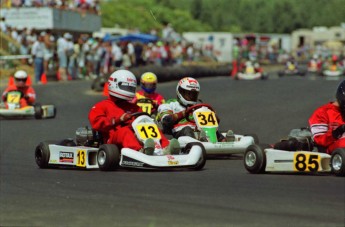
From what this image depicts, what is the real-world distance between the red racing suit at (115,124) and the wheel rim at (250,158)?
117cm

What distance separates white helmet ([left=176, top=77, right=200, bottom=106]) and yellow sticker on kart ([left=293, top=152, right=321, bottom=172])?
315 centimetres

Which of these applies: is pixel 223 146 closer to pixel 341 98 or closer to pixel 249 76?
pixel 341 98

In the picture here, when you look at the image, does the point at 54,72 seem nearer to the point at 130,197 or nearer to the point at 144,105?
the point at 144,105

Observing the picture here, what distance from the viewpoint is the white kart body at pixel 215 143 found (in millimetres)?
10820

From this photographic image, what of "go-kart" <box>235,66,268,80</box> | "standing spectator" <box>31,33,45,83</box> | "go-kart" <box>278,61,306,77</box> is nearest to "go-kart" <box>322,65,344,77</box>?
"go-kart" <box>278,61,306,77</box>

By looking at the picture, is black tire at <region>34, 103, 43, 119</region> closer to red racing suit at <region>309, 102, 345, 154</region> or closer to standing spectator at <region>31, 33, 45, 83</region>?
standing spectator at <region>31, 33, 45, 83</region>

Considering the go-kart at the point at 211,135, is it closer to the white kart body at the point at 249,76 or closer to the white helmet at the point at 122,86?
the white helmet at the point at 122,86

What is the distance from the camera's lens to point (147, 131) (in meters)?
9.50

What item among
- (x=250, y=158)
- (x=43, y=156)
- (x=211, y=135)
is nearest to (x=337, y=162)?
(x=250, y=158)

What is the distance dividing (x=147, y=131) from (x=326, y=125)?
189cm

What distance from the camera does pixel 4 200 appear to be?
24.0 ft

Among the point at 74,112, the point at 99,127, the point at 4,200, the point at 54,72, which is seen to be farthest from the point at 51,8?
the point at 4,200

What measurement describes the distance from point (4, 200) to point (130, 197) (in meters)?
1.01

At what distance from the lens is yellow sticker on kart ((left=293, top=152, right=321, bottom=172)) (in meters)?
8.27
